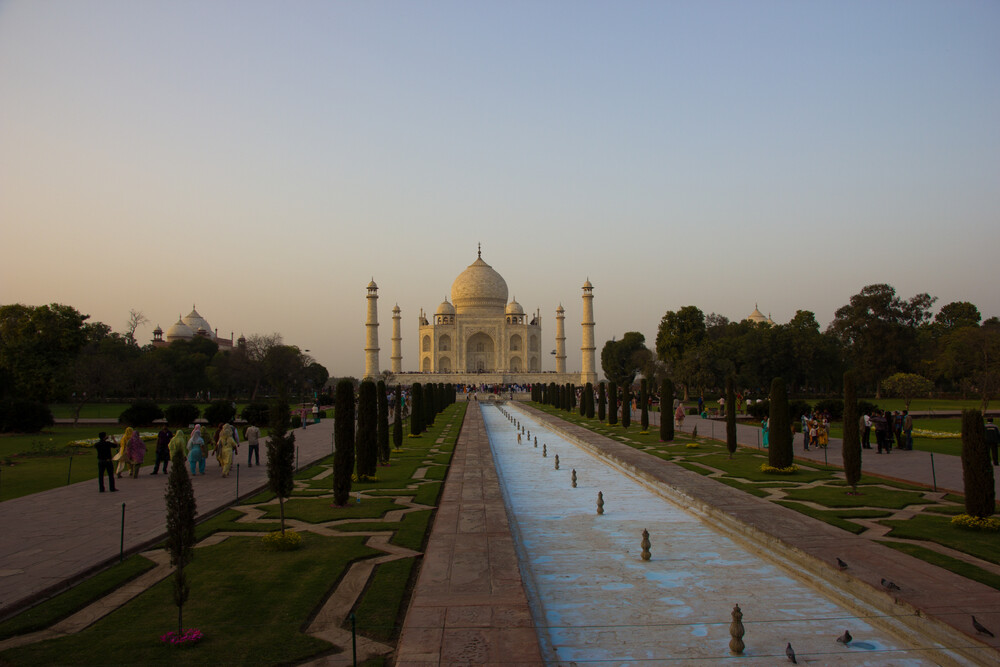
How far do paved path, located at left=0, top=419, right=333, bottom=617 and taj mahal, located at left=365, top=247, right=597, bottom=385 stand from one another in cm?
4783

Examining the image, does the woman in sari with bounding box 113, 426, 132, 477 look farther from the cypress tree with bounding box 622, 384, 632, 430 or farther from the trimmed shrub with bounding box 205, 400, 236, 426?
the cypress tree with bounding box 622, 384, 632, 430

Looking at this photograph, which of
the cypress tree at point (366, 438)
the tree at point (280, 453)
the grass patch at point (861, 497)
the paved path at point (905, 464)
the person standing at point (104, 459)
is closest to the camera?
the tree at point (280, 453)

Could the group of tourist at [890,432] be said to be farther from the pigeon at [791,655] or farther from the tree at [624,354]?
the tree at [624,354]

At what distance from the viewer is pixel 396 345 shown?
61812mm

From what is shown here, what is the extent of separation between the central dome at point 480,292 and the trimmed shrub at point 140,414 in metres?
45.2

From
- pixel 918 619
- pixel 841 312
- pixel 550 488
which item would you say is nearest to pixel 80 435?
pixel 550 488

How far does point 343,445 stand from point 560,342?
54.6 meters

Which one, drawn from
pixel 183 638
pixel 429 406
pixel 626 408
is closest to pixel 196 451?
pixel 183 638

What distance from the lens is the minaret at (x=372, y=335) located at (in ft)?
188

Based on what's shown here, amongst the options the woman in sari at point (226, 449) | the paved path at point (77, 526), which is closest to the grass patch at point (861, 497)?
the paved path at point (77, 526)

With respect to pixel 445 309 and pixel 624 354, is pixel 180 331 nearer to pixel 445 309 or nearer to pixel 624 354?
pixel 445 309

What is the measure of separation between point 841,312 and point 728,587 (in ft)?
133

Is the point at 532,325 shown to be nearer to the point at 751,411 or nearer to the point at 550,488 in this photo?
the point at 751,411

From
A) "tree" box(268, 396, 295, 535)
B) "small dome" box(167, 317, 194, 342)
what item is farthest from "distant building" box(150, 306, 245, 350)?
"tree" box(268, 396, 295, 535)
